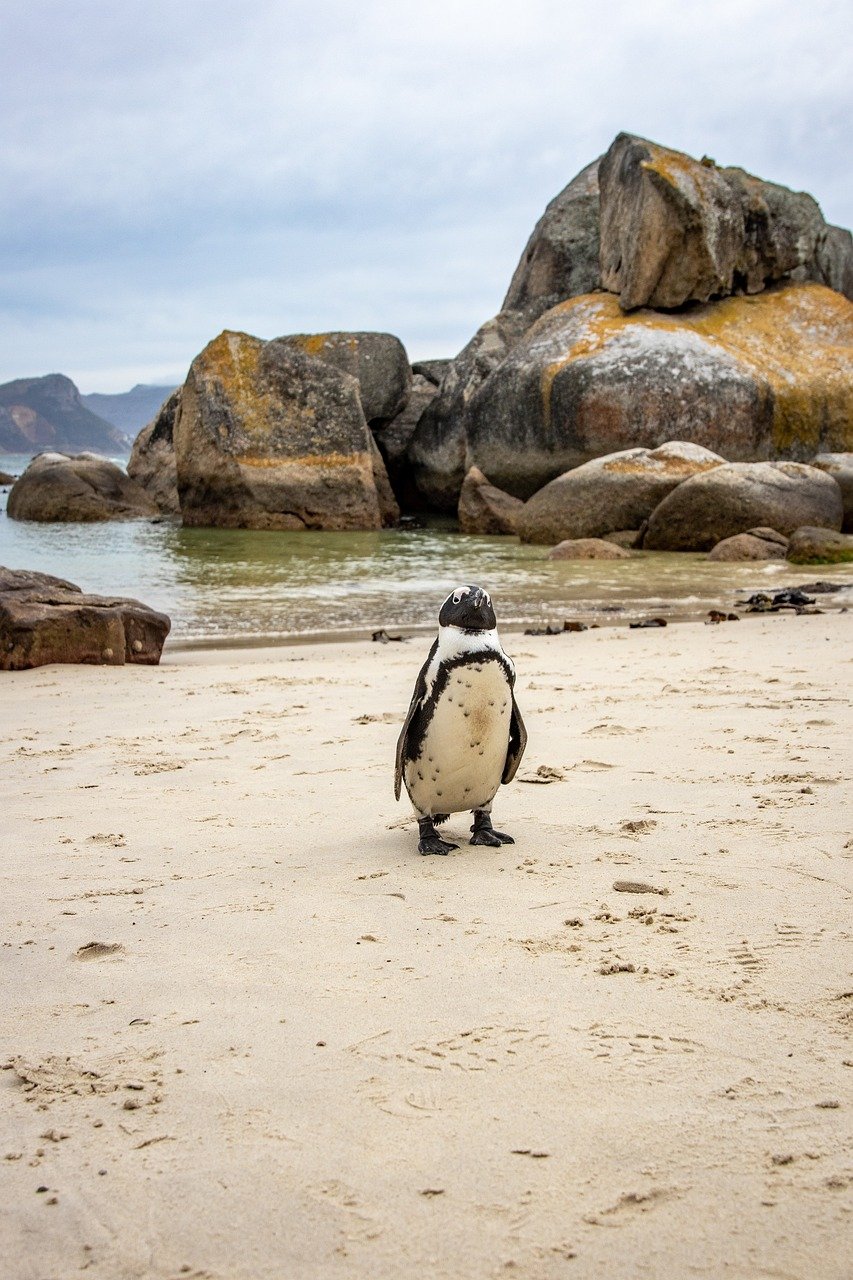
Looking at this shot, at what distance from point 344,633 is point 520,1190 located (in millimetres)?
8744

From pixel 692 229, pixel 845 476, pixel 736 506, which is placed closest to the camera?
pixel 736 506

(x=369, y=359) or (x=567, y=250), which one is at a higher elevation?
(x=567, y=250)

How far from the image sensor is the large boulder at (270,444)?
2375 cm

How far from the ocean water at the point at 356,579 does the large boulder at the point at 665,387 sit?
2656mm

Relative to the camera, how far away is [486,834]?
11.9ft

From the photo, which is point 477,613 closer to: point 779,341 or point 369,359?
point 779,341

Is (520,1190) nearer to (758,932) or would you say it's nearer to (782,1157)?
(782,1157)

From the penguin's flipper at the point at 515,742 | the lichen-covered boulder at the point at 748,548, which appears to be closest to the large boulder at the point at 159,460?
the lichen-covered boulder at the point at 748,548

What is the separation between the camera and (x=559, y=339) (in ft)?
75.3

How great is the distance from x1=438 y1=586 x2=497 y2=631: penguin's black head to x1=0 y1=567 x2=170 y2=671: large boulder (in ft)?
16.5

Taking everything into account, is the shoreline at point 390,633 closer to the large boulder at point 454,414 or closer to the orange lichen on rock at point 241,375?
the orange lichen on rock at point 241,375

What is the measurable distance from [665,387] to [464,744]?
1892 centimetres

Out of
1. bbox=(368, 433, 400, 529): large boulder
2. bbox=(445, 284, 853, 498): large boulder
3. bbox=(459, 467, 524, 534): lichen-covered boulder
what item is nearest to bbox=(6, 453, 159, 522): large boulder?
bbox=(368, 433, 400, 529): large boulder

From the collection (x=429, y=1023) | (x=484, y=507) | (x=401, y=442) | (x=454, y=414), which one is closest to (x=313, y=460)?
(x=454, y=414)
